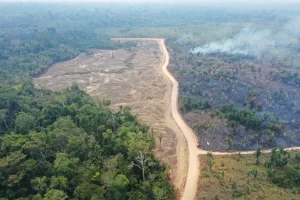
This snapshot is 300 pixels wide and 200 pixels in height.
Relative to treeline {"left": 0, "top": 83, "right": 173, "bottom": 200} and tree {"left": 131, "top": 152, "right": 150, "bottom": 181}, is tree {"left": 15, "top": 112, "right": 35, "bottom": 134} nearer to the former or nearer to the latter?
treeline {"left": 0, "top": 83, "right": 173, "bottom": 200}

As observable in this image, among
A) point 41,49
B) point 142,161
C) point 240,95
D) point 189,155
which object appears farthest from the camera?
point 41,49

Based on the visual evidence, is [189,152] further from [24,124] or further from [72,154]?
[24,124]

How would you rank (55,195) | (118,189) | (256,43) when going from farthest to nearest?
(256,43) < (118,189) < (55,195)

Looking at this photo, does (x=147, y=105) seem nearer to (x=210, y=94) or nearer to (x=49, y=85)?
(x=210, y=94)

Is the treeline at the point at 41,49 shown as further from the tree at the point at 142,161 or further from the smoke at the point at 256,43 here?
the tree at the point at 142,161

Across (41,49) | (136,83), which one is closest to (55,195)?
(136,83)

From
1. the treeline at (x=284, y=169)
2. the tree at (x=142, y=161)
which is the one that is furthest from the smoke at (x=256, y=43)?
the tree at (x=142, y=161)

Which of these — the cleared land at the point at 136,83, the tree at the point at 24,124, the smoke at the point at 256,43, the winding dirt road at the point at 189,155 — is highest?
the smoke at the point at 256,43
